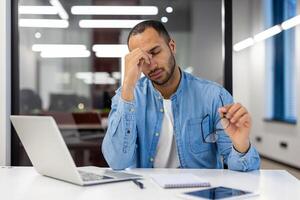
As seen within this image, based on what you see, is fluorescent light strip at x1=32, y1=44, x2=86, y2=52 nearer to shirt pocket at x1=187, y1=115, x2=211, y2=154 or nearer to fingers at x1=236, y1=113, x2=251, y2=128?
shirt pocket at x1=187, y1=115, x2=211, y2=154

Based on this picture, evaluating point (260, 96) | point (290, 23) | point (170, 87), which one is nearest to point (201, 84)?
point (170, 87)

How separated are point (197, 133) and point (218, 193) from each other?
2.23ft

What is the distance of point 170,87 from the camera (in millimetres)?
1972

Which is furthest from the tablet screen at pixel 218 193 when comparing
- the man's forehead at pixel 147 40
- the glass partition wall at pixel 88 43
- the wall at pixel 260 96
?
the wall at pixel 260 96

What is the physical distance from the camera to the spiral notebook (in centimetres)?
128

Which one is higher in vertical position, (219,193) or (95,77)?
(95,77)

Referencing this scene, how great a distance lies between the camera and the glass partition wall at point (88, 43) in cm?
290

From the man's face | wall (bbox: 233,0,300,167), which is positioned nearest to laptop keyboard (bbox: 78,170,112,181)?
the man's face

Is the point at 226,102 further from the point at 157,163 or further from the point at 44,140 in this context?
the point at 44,140

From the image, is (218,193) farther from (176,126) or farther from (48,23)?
(48,23)

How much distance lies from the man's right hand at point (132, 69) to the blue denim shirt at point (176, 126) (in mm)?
39

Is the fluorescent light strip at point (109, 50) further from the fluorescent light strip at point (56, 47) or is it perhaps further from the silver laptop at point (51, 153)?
the silver laptop at point (51, 153)

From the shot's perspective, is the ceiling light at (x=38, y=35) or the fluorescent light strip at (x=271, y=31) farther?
the fluorescent light strip at (x=271, y=31)

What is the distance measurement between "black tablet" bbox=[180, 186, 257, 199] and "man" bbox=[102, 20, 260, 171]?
500 mm
